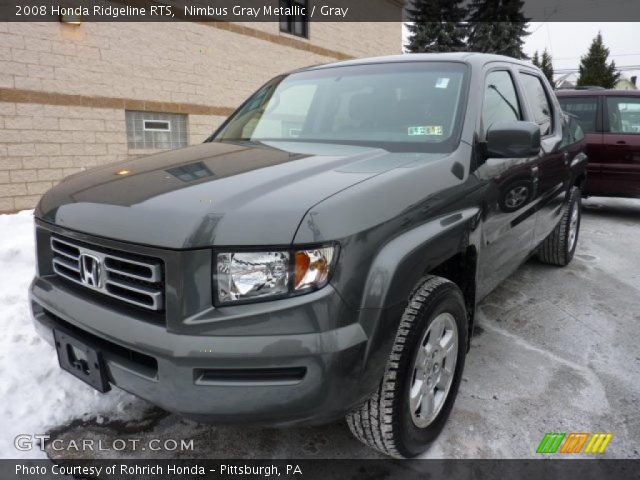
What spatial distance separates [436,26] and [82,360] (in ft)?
89.8

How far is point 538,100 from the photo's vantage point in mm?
3902

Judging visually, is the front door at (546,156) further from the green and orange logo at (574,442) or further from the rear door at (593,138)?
the rear door at (593,138)

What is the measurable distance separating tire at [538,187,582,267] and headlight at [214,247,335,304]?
3719 mm

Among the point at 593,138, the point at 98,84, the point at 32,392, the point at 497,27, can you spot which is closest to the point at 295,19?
the point at 98,84

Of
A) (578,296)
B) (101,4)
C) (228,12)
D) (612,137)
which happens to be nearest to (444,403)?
(578,296)

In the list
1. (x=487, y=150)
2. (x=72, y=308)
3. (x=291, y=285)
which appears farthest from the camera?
(x=487, y=150)

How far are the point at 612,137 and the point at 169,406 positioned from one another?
7.22 m

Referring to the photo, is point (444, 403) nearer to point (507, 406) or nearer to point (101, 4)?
point (507, 406)

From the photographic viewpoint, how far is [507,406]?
2.65 meters

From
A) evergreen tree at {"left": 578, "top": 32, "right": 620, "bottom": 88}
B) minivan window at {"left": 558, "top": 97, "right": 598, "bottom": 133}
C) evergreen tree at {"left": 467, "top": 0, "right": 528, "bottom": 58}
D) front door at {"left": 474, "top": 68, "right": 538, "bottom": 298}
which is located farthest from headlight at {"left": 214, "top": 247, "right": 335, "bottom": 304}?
evergreen tree at {"left": 578, "top": 32, "right": 620, "bottom": 88}

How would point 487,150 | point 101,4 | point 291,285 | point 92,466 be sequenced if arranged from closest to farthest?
point 291,285 < point 92,466 < point 487,150 < point 101,4

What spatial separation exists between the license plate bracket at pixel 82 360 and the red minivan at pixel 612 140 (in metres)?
7.10

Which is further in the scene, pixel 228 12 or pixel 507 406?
pixel 228 12

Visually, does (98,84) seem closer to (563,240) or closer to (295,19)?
(295,19)
